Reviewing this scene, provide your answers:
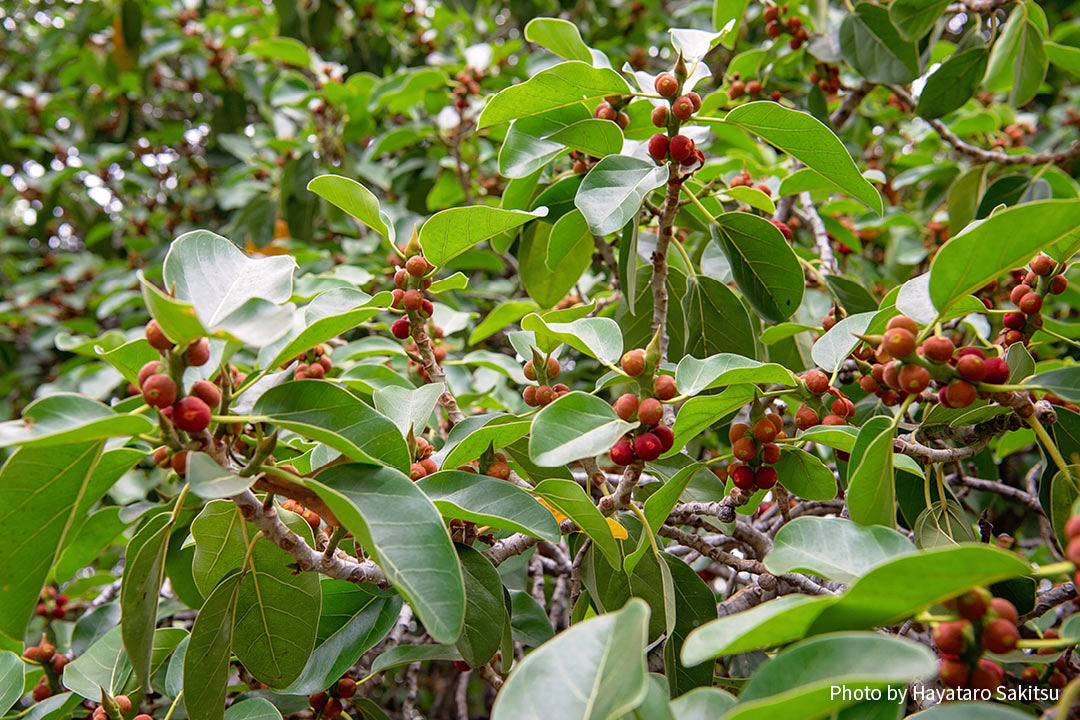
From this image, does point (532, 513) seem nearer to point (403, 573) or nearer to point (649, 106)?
point (403, 573)

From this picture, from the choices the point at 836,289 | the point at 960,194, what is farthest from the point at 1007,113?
the point at 836,289

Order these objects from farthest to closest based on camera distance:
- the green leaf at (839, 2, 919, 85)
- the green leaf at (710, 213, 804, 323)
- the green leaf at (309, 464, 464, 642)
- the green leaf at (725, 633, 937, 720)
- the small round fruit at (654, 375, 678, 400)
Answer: the green leaf at (839, 2, 919, 85) < the green leaf at (710, 213, 804, 323) < the small round fruit at (654, 375, 678, 400) < the green leaf at (309, 464, 464, 642) < the green leaf at (725, 633, 937, 720)

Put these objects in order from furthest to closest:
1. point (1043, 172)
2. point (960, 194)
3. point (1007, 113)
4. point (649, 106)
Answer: point (1007, 113) < point (960, 194) < point (1043, 172) < point (649, 106)

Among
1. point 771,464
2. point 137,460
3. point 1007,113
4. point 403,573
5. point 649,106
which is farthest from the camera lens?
point 1007,113

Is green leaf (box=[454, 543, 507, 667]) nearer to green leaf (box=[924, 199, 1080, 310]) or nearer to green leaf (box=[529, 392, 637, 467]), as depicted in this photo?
green leaf (box=[529, 392, 637, 467])

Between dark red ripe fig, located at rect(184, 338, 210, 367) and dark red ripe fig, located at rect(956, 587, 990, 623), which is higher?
dark red ripe fig, located at rect(184, 338, 210, 367)

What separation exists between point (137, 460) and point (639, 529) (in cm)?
73

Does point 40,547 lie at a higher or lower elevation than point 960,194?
higher

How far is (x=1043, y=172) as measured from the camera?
2.06 meters

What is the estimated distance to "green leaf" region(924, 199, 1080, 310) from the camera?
0.81 m

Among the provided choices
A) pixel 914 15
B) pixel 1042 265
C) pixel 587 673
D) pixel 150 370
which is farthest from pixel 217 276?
pixel 914 15

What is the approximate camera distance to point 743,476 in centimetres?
114

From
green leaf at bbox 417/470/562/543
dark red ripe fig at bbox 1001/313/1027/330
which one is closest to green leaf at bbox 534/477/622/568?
green leaf at bbox 417/470/562/543

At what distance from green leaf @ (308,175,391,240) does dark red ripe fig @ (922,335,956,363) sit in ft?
2.61
